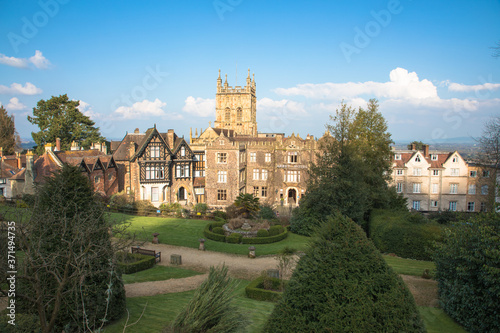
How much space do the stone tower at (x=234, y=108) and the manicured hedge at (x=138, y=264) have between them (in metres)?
55.9

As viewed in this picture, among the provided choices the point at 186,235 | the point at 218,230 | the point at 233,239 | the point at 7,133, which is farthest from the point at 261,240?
the point at 7,133

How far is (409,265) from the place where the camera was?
1841cm

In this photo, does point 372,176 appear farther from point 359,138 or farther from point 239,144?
point 239,144

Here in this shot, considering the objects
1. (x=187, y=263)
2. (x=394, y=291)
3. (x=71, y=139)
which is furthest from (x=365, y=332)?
(x=71, y=139)

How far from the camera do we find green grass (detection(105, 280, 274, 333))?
9852 millimetres

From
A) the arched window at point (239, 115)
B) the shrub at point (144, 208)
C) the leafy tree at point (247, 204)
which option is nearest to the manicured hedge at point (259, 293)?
the leafy tree at point (247, 204)

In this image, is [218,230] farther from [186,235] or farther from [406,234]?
[406,234]

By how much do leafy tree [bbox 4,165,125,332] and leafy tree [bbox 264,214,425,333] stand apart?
5234 millimetres

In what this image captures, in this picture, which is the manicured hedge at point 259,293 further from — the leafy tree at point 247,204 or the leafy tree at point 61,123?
the leafy tree at point 61,123

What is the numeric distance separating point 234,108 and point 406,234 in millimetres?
57130

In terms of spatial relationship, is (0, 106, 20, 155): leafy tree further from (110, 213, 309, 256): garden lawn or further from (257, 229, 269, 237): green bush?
(257, 229, 269, 237): green bush

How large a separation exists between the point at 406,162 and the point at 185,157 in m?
29.4

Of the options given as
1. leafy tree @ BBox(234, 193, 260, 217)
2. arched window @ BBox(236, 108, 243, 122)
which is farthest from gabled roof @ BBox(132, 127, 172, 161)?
arched window @ BBox(236, 108, 243, 122)

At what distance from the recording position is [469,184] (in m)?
43.7
